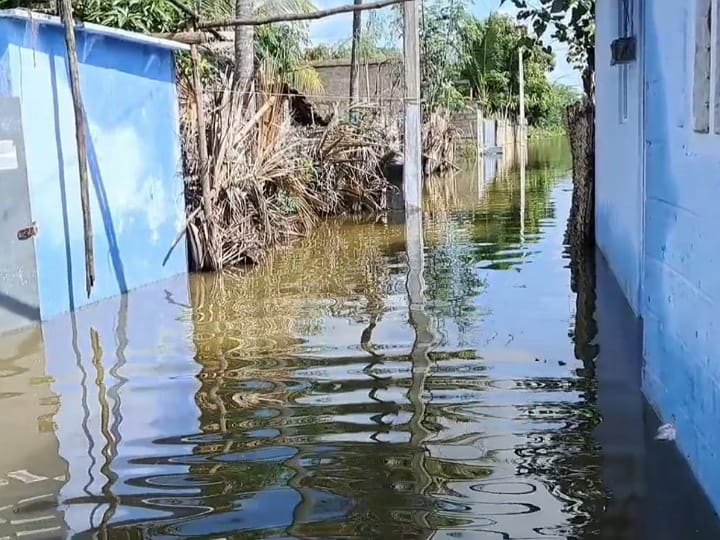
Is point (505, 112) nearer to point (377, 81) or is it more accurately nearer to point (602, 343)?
point (377, 81)

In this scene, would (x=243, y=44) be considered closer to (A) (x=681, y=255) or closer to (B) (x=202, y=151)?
(B) (x=202, y=151)

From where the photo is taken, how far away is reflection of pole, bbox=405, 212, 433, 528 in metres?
4.31

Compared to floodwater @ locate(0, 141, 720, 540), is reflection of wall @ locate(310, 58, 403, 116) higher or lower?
higher

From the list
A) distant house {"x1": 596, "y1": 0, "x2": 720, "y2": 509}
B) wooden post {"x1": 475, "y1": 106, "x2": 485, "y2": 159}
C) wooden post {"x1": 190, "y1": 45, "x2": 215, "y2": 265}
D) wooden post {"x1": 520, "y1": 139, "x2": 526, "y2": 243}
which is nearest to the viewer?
distant house {"x1": 596, "y1": 0, "x2": 720, "y2": 509}

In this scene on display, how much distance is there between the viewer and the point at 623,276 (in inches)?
331

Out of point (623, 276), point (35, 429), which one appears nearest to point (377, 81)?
point (623, 276)

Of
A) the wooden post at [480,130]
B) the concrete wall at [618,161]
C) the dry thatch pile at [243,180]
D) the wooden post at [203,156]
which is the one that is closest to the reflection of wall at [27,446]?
A: the wooden post at [203,156]

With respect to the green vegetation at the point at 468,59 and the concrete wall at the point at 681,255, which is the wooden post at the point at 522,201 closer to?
the green vegetation at the point at 468,59

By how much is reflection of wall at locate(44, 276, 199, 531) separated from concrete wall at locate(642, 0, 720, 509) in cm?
240

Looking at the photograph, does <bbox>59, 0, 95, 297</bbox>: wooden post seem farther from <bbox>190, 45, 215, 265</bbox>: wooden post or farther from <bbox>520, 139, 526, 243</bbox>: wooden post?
<bbox>520, 139, 526, 243</bbox>: wooden post

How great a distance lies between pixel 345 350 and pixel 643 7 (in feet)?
10.8

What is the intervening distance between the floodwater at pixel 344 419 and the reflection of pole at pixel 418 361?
0.02m

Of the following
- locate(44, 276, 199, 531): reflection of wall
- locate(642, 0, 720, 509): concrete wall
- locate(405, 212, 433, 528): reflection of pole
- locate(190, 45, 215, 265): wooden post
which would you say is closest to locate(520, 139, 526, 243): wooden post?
locate(405, 212, 433, 528): reflection of pole

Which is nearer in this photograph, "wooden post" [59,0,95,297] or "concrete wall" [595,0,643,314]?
"concrete wall" [595,0,643,314]
